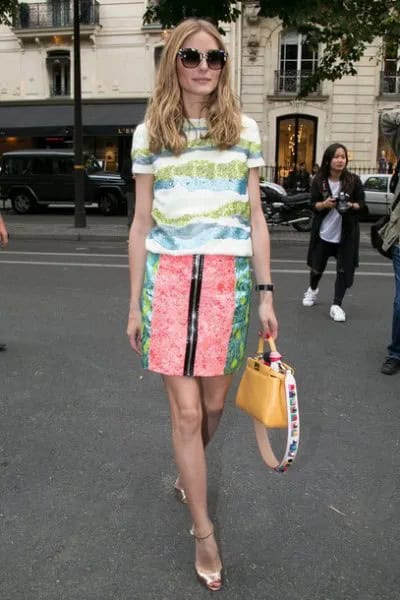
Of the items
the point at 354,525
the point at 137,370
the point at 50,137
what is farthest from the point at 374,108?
the point at 354,525

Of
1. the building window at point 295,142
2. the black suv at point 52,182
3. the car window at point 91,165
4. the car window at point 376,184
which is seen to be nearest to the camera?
the car window at point 376,184

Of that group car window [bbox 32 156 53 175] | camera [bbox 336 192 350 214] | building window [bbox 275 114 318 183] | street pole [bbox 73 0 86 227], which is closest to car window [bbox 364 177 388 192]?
building window [bbox 275 114 318 183]

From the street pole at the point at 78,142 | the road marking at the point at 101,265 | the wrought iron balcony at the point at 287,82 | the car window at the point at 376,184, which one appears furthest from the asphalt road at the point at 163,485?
the wrought iron balcony at the point at 287,82

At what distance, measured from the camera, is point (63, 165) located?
66.2 feet

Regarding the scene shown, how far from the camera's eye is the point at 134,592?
2221mm

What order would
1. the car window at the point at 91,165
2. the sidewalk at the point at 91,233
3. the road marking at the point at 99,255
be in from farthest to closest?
the car window at the point at 91,165, the sidewalk at the point at 91,233, the road marking at the point at 99,255

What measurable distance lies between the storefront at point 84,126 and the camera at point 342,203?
2050cm

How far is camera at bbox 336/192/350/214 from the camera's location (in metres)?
6.37

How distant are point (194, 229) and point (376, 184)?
59.6ft

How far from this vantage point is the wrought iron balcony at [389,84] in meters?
26.3

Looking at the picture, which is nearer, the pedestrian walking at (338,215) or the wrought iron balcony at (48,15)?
the pedestrian walking at (338,215)

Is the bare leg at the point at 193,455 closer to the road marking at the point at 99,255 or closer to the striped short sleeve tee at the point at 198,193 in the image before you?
the striped short sleeve tee at the point at 198,193

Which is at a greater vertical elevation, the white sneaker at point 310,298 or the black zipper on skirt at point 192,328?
the black zipper on skirt at point 192,328

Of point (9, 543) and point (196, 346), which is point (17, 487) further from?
point (196, 346)
